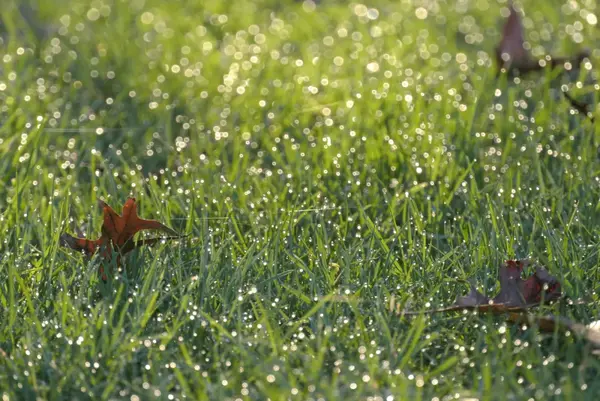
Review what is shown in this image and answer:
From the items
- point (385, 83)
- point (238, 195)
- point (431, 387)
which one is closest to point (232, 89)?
point (385, 83)

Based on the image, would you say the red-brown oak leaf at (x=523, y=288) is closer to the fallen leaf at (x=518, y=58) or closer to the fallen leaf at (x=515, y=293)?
the fallen leaf at (x=515, y=293)

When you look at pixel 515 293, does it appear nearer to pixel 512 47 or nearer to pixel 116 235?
pixel 116 235

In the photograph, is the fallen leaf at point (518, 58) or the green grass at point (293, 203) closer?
the green grass at point (293, 203)

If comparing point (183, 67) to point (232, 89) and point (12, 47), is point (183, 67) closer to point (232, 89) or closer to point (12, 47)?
point (232, 89)

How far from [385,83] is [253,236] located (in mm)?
1135

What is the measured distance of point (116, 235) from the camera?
219cm

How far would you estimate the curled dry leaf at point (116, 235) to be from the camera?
215 cm

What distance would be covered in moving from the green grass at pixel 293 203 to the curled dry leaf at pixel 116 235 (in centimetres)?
4

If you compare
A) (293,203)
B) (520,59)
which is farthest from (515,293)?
(520,59)

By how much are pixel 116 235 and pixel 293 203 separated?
21.9 inches

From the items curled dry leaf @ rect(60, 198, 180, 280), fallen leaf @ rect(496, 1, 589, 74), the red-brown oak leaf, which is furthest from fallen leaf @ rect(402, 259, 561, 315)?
fallen leaf @ rect(496, 1, 589, 74)

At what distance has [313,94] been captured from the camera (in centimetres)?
338

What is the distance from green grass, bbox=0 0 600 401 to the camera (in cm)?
178

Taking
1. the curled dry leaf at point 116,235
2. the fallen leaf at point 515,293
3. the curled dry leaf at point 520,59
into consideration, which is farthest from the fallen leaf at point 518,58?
the curled dry leaf at point 116,235
